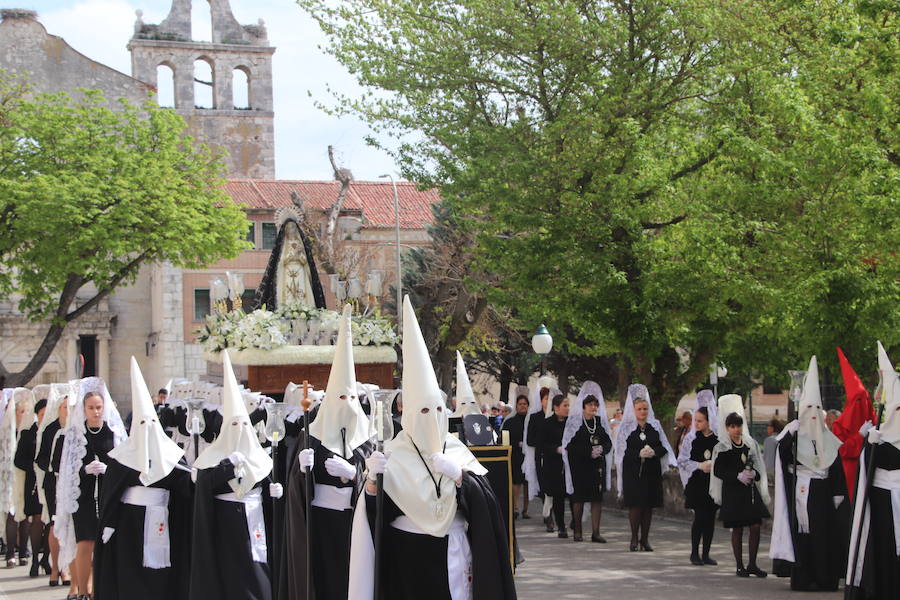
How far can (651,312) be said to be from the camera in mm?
20969

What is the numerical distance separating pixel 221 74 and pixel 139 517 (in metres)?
61.6

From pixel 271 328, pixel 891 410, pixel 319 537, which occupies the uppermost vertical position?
pixel 271 328

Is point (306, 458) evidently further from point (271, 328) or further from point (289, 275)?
point (289, 275)

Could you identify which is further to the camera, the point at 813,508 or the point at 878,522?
the point at 813,508

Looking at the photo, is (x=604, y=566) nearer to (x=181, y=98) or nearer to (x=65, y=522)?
(x=65, y=522)

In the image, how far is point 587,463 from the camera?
1680 centimetres

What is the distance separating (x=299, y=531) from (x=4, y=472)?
→ 25.4ft

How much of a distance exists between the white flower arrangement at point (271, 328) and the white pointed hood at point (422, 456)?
1106 cm

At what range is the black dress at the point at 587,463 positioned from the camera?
16.8 metres

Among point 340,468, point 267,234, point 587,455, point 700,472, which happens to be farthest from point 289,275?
point 267,234

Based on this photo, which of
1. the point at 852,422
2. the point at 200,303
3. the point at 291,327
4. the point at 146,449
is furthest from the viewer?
the point at 200,303

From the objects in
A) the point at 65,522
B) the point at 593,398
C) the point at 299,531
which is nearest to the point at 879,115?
the point at 593,398

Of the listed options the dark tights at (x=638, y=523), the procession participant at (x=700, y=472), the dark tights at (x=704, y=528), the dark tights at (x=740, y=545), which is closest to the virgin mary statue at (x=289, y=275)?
the dark tights at (x=638, y=523)

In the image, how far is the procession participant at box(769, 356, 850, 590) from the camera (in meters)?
12.7
